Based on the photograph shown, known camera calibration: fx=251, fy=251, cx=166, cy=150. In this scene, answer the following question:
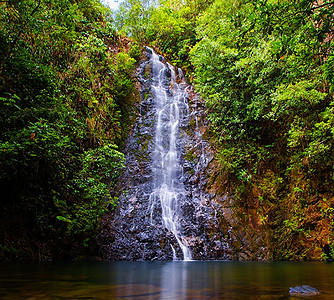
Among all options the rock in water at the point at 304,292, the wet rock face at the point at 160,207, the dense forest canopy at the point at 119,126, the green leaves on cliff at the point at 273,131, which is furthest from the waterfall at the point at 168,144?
the rock in water at the point at 304,292

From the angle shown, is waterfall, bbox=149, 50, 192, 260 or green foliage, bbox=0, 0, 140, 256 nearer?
green foliage, bbox=0, 0, 140, 256

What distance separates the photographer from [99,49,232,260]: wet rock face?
8555mm

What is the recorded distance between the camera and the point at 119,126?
1202 centimetres

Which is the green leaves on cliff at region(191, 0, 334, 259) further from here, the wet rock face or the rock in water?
the rock in water

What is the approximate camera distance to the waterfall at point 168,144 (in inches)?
371

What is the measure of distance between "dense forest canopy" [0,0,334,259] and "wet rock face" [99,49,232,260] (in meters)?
0.63

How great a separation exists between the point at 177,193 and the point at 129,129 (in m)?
4.32

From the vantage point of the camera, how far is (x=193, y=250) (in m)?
8.57

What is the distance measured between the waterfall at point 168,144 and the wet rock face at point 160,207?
0.05 meters

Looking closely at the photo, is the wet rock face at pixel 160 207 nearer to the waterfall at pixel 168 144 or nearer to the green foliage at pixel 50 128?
the waterfall at pixel 168 144

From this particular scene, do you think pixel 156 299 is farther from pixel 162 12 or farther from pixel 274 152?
pixel 162 12

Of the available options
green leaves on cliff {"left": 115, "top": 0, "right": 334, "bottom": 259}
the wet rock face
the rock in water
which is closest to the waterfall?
the wet rock face

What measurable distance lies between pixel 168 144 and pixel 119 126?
98.4 inches

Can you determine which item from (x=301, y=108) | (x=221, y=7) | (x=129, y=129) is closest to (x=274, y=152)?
(x=301, y=108)
